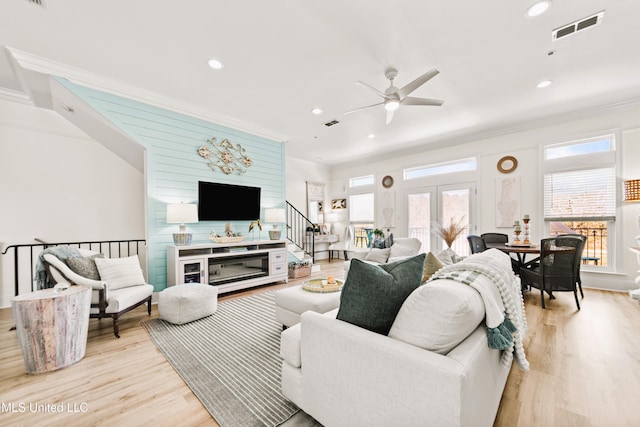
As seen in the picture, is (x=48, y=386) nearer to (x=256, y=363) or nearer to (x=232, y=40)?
(x=256, y=363)

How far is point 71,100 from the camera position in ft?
11.1

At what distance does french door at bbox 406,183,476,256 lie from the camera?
5586 millimetres

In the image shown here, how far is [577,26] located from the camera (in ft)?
7.89

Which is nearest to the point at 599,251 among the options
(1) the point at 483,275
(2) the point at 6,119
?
(1) the point at 483,275

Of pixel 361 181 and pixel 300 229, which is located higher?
pixel 361 181

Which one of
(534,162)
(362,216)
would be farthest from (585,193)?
(362,216)

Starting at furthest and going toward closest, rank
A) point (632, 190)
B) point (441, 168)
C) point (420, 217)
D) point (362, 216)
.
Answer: point (362, 216), point (420, 217), point (441, 168), point (632, 190)

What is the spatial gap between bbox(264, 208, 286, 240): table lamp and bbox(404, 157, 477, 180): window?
356 cm

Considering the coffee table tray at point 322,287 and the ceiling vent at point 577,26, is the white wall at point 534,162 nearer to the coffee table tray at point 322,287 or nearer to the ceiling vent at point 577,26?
the ceiling vent at point 577,26

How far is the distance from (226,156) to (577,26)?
15.7 feet

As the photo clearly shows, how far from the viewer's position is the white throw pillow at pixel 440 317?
106 centimetres

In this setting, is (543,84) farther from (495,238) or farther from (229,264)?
(229,264)

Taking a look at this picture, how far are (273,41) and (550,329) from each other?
4227 mm

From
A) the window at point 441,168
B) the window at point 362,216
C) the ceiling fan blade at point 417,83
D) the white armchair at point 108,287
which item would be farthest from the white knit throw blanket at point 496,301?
the window at point 362,216
